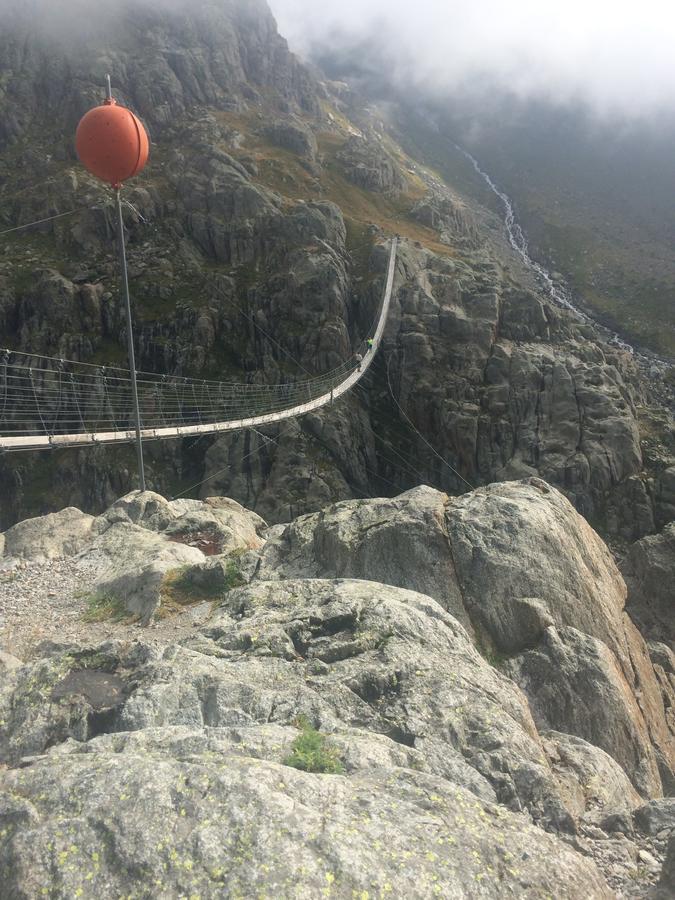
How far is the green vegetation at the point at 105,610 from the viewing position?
35.1 ft

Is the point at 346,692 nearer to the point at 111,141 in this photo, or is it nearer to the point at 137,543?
the point at 137,543

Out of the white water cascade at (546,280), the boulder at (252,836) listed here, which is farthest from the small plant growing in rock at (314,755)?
the white water cascade at (546,280)

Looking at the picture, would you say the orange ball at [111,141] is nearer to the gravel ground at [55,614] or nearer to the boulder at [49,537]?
the boulder at [49,537]

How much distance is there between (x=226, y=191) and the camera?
196 ft

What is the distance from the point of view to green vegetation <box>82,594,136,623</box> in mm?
10688

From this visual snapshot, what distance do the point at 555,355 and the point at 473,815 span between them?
48.7 metres

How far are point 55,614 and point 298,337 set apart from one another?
41741 mm

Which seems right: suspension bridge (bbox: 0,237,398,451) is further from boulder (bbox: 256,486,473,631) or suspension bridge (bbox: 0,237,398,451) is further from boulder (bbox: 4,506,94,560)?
boulder (bbox: 256,486,473,631)

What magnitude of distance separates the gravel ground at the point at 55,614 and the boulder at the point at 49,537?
0.46 metres

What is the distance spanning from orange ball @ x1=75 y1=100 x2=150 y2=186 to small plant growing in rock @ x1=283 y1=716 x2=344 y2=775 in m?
13.4

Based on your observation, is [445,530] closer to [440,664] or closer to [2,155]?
[440,664]

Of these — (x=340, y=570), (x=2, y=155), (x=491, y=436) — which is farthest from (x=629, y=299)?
(x=340, y=570)

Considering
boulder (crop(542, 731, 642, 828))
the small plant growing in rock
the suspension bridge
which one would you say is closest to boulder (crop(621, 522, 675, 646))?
boulder (crop(542, 731, 642, 828))

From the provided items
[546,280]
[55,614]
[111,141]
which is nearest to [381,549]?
[55,614]
